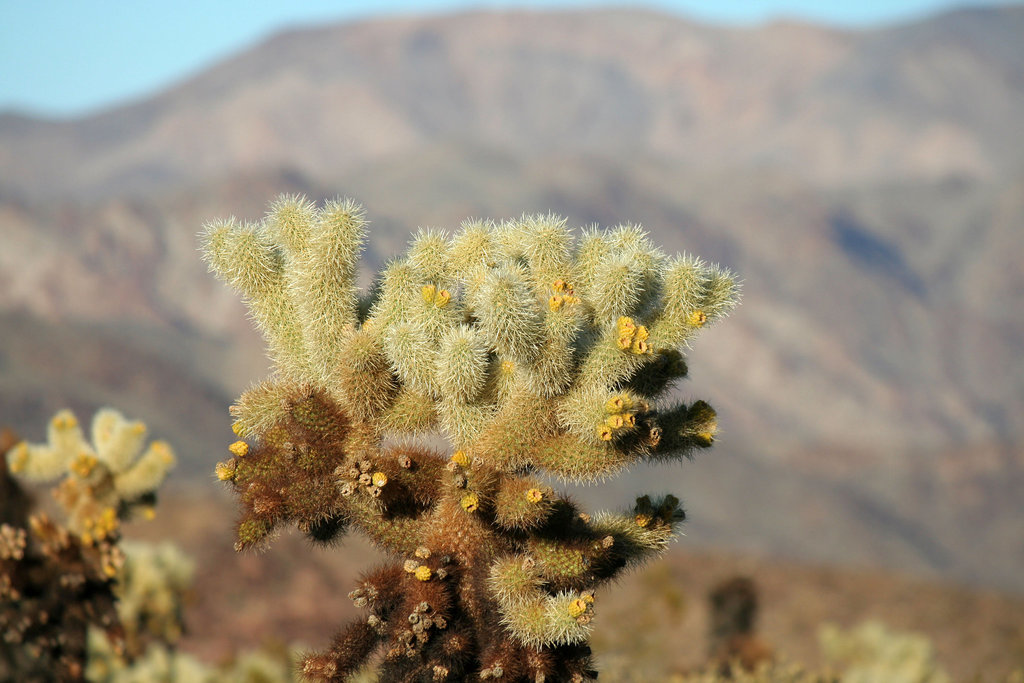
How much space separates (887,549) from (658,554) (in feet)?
165

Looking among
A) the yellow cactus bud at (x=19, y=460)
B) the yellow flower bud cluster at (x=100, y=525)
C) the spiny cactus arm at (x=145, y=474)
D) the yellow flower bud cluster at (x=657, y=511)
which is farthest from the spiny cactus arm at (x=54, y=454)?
the yellow flower bud cluster at (x=657, y=511)

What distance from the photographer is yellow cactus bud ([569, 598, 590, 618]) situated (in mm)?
4098

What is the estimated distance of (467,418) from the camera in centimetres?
455

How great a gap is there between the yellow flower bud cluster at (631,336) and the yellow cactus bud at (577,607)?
3.46ft

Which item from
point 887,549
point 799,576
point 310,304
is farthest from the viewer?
point 887,549

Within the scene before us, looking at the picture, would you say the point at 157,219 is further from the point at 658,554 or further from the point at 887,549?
the point at 658,554

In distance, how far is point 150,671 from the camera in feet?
30.3

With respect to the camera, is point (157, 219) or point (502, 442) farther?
point (157, 219)

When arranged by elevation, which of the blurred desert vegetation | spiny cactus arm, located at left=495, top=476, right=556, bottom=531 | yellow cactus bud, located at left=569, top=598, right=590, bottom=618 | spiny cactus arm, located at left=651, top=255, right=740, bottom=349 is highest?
the blurred desert vegetation

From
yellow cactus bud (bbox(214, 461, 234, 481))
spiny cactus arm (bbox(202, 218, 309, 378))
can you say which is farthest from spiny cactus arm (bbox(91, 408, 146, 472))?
yellow cactus bud (bbox(214, 461, 234, 481))

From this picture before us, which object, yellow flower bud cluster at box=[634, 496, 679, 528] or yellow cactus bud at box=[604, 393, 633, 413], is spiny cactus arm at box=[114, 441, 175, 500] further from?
yellow cactus bud at box=[604, 393, 633, 413]

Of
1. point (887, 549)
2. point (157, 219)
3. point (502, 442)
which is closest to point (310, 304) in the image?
point (502, 442)

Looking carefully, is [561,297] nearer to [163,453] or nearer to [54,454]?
[163,453]

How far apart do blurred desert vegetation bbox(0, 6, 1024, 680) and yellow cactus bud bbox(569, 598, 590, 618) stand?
577 centimetres
